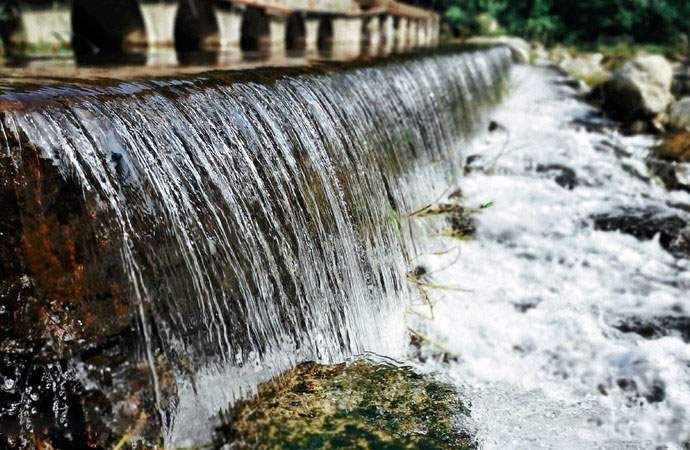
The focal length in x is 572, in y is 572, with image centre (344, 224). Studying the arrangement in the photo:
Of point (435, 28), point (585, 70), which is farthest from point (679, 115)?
point (435, 28)

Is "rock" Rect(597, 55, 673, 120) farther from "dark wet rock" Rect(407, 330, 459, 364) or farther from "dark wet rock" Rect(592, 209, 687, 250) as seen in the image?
"dark wet rock" Rect(407, 330, 459, 364)

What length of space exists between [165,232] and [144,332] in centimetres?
46

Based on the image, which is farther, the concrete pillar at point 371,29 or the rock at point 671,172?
the concrete pillar at point 371,29

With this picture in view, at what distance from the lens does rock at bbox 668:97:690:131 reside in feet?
29.7

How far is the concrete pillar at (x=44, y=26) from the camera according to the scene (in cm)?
711

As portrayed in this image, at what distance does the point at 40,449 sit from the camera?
228cm

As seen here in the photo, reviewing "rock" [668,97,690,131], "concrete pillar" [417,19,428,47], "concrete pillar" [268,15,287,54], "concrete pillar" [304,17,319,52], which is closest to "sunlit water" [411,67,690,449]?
"rock" [668,97,690,131]

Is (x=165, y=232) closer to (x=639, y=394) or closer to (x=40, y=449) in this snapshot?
(x=40, y=449)

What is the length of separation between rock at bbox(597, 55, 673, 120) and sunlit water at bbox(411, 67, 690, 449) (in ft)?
8.53

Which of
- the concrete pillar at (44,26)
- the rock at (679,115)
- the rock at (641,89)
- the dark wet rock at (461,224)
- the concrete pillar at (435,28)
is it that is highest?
the concrete pillar at (435,28)

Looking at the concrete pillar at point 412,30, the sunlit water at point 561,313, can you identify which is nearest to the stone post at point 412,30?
the concrete pillar at point 412,30

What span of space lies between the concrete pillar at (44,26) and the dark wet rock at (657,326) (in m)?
7.11

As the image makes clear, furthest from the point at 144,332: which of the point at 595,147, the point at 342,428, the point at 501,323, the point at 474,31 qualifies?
the point at 474,31

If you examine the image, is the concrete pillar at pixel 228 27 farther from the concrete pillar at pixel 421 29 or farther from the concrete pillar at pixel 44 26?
the concrete pillar at pixel 421 29
